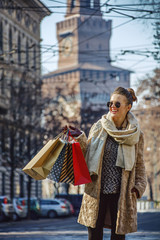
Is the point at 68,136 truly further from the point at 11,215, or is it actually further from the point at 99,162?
the point at 11,215

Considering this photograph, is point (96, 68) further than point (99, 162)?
Yes

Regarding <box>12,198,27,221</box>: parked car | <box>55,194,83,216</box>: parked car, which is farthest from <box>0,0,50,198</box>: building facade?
<box>55,194,83,216</box>: parked car

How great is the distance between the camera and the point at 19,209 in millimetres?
33062

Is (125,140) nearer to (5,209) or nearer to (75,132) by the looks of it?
(75,132)

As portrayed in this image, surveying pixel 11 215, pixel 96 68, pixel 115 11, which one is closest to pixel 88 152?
pixel 115 11

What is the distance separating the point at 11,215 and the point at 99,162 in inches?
957

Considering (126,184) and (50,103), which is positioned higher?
(50,103)

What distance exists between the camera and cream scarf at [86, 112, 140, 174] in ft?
19.5

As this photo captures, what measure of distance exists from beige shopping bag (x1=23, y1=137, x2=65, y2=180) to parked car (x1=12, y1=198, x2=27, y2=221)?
2583cm

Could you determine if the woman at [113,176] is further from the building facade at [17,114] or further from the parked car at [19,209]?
the parked car at [19,209]

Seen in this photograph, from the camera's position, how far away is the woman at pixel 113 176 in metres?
5.93

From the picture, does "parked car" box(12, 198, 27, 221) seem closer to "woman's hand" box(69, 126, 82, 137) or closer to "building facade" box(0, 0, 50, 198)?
"building facade" box(0, 0, 50, 198)

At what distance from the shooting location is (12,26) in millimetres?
53906

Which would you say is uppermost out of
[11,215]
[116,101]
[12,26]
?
[12,26]
